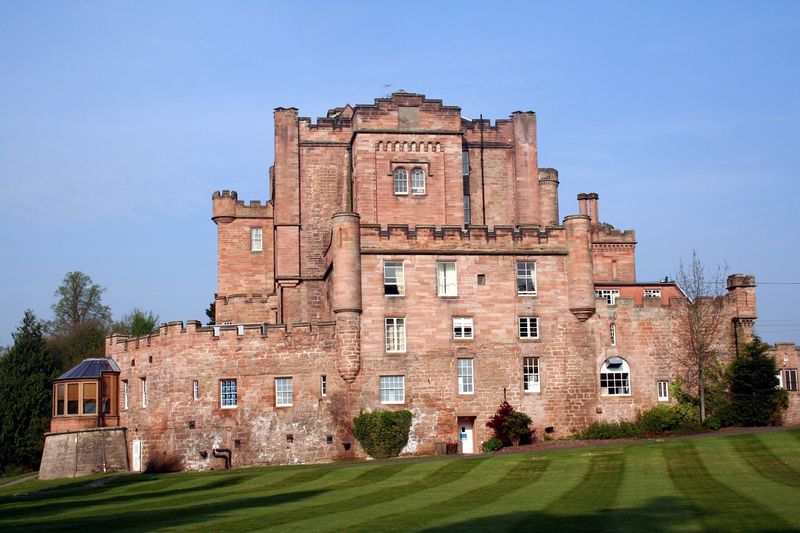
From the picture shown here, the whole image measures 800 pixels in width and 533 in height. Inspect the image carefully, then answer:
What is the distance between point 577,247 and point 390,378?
36.8 feet

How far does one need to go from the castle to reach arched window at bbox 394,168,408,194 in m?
0.08

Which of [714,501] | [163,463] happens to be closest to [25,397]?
[163,463]

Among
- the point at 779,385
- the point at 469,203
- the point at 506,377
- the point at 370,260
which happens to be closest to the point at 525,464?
the point at 506,377

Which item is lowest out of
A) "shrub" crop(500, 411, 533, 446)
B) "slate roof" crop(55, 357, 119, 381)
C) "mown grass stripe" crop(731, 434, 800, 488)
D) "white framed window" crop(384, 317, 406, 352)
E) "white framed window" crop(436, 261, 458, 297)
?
"mown grass stripe" crop(731, 434, 800, 488)

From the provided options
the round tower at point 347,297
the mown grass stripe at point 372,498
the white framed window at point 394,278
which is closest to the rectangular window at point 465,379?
the white framed window at point 394,278

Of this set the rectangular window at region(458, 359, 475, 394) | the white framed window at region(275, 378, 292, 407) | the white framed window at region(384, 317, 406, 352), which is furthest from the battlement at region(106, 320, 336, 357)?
the rectangular window at region(458, 359, 475, 394)

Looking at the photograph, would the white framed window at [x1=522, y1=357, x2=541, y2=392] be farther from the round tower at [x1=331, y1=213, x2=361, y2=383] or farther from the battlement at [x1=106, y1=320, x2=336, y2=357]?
the battlement at [x1=106, y1=320, x2=336, y2=357]

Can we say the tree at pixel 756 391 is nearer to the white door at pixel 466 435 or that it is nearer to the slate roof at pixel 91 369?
the white door at pixel 466 435

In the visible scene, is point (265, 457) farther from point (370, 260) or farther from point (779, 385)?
point (779, 385)

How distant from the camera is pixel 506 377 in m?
48.6

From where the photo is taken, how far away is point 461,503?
2722cm

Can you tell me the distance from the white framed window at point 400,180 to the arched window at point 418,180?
38 cm

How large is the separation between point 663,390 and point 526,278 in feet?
28.8

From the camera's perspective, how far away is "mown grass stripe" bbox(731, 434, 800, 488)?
3005 centimetres
